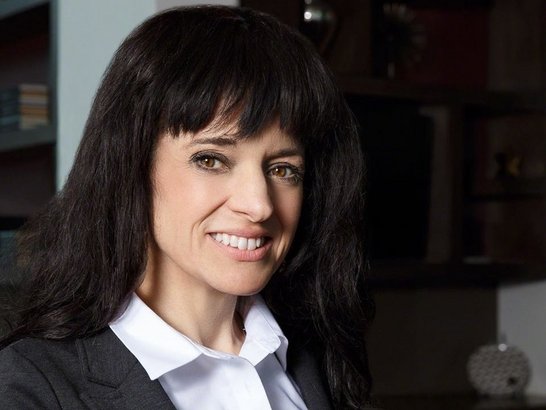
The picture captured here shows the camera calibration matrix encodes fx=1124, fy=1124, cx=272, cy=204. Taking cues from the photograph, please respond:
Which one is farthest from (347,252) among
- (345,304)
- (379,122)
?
(379,122)

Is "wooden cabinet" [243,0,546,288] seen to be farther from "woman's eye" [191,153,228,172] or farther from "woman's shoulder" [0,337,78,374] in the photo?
"woman's shoulder" [0,337,78,374]

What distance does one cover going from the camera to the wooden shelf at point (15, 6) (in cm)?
333

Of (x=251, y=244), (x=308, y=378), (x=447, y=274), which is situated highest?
(x=251, y=244)

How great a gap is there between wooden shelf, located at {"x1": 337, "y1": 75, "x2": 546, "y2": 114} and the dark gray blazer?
192 cm

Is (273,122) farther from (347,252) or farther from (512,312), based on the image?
(512,312)

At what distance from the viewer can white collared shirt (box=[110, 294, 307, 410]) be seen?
162 centimetres

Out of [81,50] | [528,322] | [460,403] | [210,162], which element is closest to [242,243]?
[210,162]

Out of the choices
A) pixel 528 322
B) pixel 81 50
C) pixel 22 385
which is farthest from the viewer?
pixel 528 322

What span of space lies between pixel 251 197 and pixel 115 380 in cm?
32

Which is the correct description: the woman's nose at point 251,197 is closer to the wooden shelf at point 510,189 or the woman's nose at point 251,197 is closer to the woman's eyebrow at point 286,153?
the woman's eyebrow at point 286,153

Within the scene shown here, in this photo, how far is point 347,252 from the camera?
190 cm

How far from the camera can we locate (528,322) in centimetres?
414

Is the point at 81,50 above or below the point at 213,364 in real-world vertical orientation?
above

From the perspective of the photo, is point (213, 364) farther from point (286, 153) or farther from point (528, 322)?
point (528, 322)
